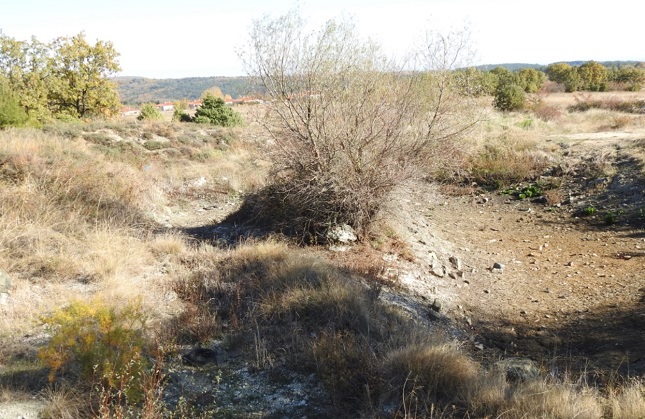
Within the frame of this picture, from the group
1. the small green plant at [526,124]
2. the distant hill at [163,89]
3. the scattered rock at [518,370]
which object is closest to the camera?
the scattered rock at [518,370]

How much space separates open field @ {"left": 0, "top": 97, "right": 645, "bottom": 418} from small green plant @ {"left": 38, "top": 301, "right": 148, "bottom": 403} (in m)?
0.03

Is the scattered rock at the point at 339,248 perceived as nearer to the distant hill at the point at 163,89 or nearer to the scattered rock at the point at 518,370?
the scattered rock at the point at 518,370

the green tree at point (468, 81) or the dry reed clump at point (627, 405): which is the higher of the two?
the green tree at point (468, 81)

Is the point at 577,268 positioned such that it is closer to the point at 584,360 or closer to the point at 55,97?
the point at 584,360

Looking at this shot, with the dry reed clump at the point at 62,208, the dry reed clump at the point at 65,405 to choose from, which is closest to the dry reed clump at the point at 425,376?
the dry reed clump at the point at 65,405

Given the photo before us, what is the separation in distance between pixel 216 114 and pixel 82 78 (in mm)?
8208

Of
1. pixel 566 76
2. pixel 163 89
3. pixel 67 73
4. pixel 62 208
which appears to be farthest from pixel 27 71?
pixel 163 89

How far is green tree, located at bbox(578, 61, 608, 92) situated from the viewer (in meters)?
35.1

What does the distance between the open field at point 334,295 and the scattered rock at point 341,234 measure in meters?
0.15

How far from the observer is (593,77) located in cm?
3600

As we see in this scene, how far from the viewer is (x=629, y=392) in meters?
3.18

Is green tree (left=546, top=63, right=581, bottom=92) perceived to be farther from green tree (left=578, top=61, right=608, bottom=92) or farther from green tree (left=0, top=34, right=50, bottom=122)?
green tree (left=0, top=34, right=50, bottom=122)

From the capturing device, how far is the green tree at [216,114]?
24266 millimetres

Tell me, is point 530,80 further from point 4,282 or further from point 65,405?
point 65,405
